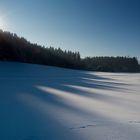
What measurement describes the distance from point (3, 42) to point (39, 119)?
29.1 meters

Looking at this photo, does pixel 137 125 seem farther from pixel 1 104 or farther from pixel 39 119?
pixel 1 104

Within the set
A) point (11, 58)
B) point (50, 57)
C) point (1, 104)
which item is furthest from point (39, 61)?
point (1, 104)

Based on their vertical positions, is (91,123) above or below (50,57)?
below

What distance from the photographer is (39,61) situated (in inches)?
1626

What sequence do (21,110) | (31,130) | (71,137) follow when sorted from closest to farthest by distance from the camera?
(71,137) < (31,130) < (21,110)

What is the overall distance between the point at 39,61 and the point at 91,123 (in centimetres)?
3824

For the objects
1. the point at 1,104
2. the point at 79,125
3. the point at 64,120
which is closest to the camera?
the point at 79,125

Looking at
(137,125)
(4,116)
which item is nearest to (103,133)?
(137,125)

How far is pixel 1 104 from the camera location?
16.9ft

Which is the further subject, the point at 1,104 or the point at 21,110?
the point at 1,104

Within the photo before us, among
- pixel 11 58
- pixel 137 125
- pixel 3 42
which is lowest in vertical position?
pixel 137 125

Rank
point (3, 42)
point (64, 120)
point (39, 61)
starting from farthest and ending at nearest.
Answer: point (39, 61), point (3, 42), point (64, 120)

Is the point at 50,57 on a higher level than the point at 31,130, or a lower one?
higher

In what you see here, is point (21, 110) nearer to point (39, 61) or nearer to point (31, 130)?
point (31, 130)
